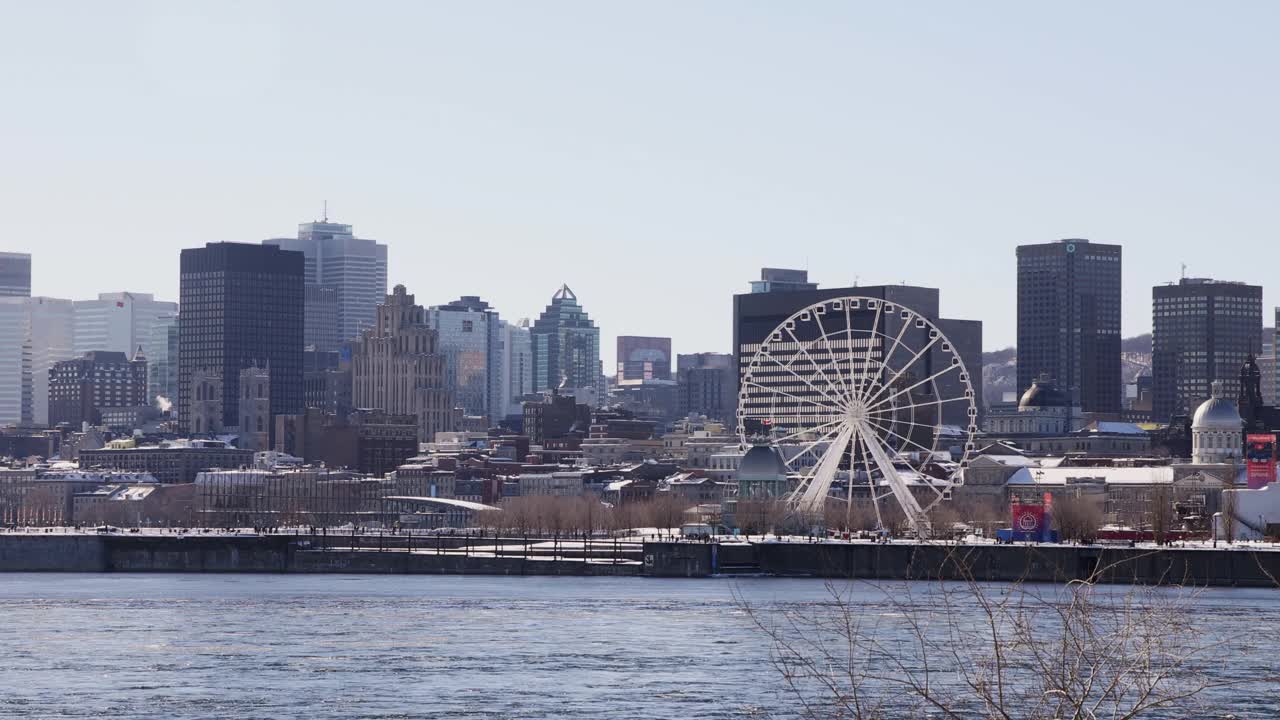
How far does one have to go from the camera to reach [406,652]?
323 ft

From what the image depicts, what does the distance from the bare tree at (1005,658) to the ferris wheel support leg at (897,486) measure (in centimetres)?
2575

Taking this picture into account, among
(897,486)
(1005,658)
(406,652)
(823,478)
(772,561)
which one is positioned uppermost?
(823,478)

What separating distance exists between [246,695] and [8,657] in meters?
19.0

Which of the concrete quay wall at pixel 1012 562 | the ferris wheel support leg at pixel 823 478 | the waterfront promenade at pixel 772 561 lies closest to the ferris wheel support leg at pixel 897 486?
the ferris wheel support leg at pixel 823 478

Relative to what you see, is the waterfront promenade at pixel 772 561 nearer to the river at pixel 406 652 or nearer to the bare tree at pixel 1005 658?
the bare tree at pixel 1005 658

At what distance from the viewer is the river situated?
7806cm

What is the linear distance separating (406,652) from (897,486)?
9443 centimetres

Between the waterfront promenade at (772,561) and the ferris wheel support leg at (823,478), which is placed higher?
the ferris wheel support leg at (823,478)

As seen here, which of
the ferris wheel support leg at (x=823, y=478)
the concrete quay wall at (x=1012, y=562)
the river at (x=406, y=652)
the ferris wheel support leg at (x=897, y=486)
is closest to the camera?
the river at (x=406, y=652)

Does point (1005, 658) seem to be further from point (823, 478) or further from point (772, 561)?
point (823, 478)

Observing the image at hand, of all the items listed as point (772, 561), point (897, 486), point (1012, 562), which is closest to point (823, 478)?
point (897, 486)

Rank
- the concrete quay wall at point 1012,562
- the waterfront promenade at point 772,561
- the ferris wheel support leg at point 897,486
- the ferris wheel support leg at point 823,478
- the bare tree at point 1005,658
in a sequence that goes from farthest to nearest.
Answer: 1. the ferris wheel support leg at point 823,478
2. the ferris wheel support leg at point 897,486
3. the waterfront promenade at point 772,561
4. the concrete quay wall at point 1012,562
5. the bare tree at point 1005,658

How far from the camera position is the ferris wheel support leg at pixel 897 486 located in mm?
181500

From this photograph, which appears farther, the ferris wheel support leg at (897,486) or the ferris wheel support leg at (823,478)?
the ferris wheel support leg at (823,478)
